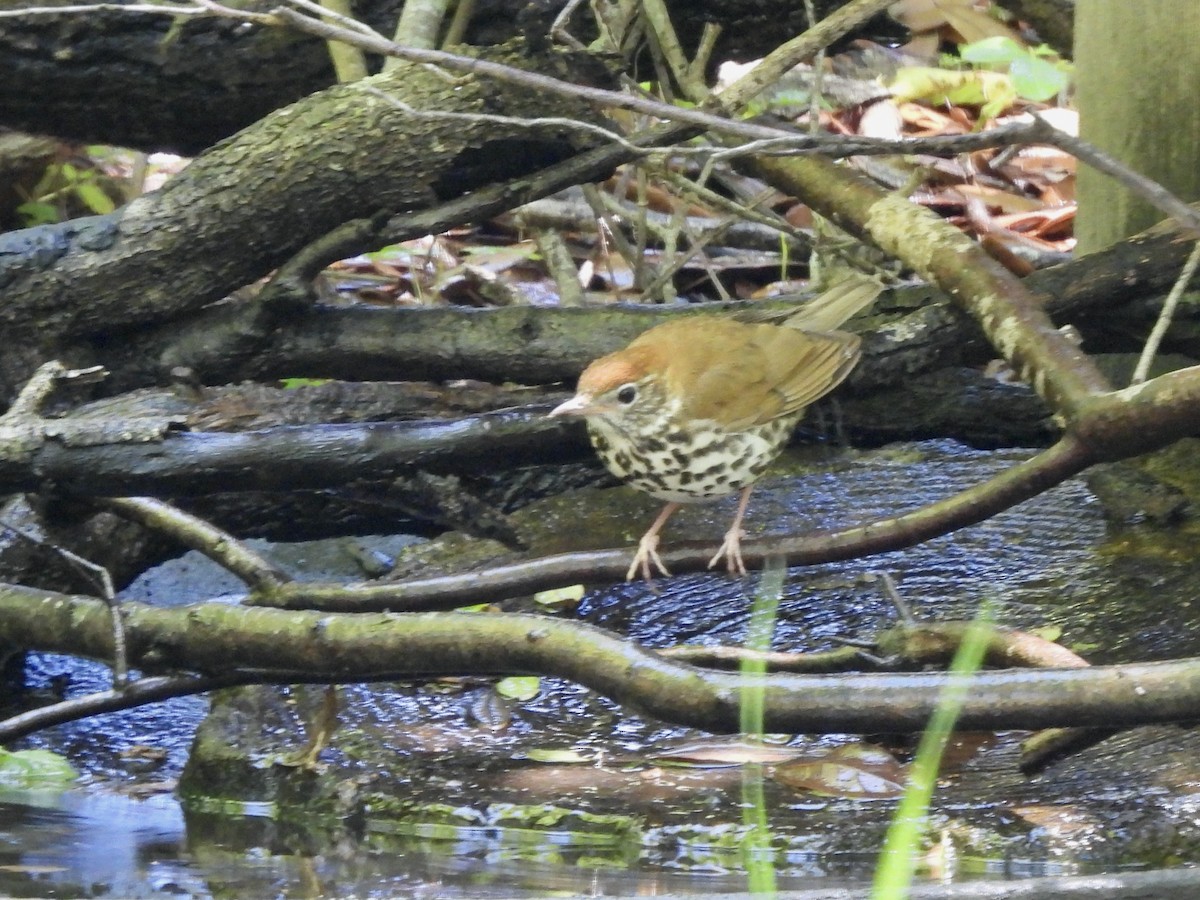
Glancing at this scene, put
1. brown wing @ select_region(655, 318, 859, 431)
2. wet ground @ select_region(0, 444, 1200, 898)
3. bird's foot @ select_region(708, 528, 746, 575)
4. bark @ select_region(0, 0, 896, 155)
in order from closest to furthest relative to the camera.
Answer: wet ground @ select_region(0, 444, 1200, 898) < bird's foot @ select_region(708, 528, 746, 575) < brown wing @ select_region(655, 318, 859, 431) < bark @ select_region(0, 0, 896, 155)

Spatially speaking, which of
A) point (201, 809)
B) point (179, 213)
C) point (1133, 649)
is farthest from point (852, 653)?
point (179, 213)

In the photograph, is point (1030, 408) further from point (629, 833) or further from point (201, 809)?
point (201, 809)

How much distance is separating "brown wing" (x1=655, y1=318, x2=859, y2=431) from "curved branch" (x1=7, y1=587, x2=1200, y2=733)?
101 cm

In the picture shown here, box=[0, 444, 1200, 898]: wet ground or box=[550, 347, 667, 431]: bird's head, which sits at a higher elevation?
box=[550, 347, 667, 431]: bird's head

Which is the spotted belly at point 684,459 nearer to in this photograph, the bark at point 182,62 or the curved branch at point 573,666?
the curved branch at point 573,666

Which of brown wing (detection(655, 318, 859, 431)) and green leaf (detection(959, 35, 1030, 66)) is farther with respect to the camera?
green leaf (detection(959, 35, 1030, 66))

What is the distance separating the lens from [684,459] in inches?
122

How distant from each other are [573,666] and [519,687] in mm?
1238

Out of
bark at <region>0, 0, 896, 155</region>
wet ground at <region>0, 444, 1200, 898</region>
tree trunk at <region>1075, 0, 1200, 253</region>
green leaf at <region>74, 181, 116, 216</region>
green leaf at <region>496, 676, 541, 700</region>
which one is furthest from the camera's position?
green leaf at <region>74, 181, 116, 216</region>

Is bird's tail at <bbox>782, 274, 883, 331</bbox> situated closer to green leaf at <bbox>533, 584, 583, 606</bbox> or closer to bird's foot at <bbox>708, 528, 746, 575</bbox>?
green leaf at <bbox>533, 584, 583, 606</bbox>

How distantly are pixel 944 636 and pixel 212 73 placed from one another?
119 inches

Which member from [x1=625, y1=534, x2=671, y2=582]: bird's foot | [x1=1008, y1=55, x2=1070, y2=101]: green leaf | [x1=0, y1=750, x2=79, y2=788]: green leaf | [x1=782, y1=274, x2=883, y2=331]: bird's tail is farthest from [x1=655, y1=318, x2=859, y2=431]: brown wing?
[x1=1008, y1=55, x2=1070, y2=101]: green leaf

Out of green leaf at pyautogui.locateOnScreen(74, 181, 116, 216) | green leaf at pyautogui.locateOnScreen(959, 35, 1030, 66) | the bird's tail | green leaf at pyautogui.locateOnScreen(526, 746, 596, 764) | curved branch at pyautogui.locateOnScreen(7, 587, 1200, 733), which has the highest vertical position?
green leaf at pyautogui.locateOnScreen(959, 35, 1030, 66)

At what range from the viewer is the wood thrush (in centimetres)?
307
